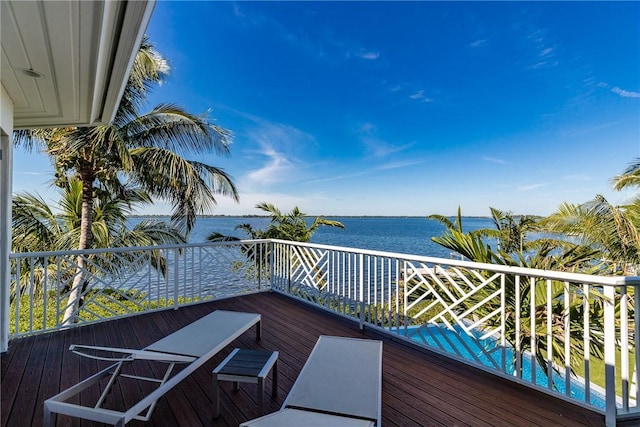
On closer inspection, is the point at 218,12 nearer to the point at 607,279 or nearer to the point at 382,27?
the point at 382,27

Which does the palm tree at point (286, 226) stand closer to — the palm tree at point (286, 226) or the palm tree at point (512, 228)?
the palm tree at point (286, 226)

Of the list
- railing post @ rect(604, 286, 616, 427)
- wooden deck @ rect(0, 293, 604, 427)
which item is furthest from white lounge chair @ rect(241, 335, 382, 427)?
railing post @ rect(604, 286, 616, 427)

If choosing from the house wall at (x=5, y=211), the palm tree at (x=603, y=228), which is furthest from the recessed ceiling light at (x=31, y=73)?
the palm tree at (x=603, y=228)

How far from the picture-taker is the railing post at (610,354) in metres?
1.89

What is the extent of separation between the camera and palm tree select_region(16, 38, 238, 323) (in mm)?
5750

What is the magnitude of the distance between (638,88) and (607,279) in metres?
13.7

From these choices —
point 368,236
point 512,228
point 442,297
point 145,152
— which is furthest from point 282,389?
point 368,236

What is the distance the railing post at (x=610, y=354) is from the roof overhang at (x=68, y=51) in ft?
11.1

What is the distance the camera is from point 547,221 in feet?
22.0

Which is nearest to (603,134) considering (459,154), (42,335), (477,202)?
(459,154)

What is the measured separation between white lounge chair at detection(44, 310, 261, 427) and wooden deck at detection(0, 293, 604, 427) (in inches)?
8.4

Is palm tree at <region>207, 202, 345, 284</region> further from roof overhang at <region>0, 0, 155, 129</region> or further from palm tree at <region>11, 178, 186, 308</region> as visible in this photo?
roof overhang at <region>0, 0, 155, 129</region>

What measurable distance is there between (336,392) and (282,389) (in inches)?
31.3

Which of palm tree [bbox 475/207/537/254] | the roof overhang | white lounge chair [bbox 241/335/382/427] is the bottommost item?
white lounge chair [bbox 241/335/382/427]
